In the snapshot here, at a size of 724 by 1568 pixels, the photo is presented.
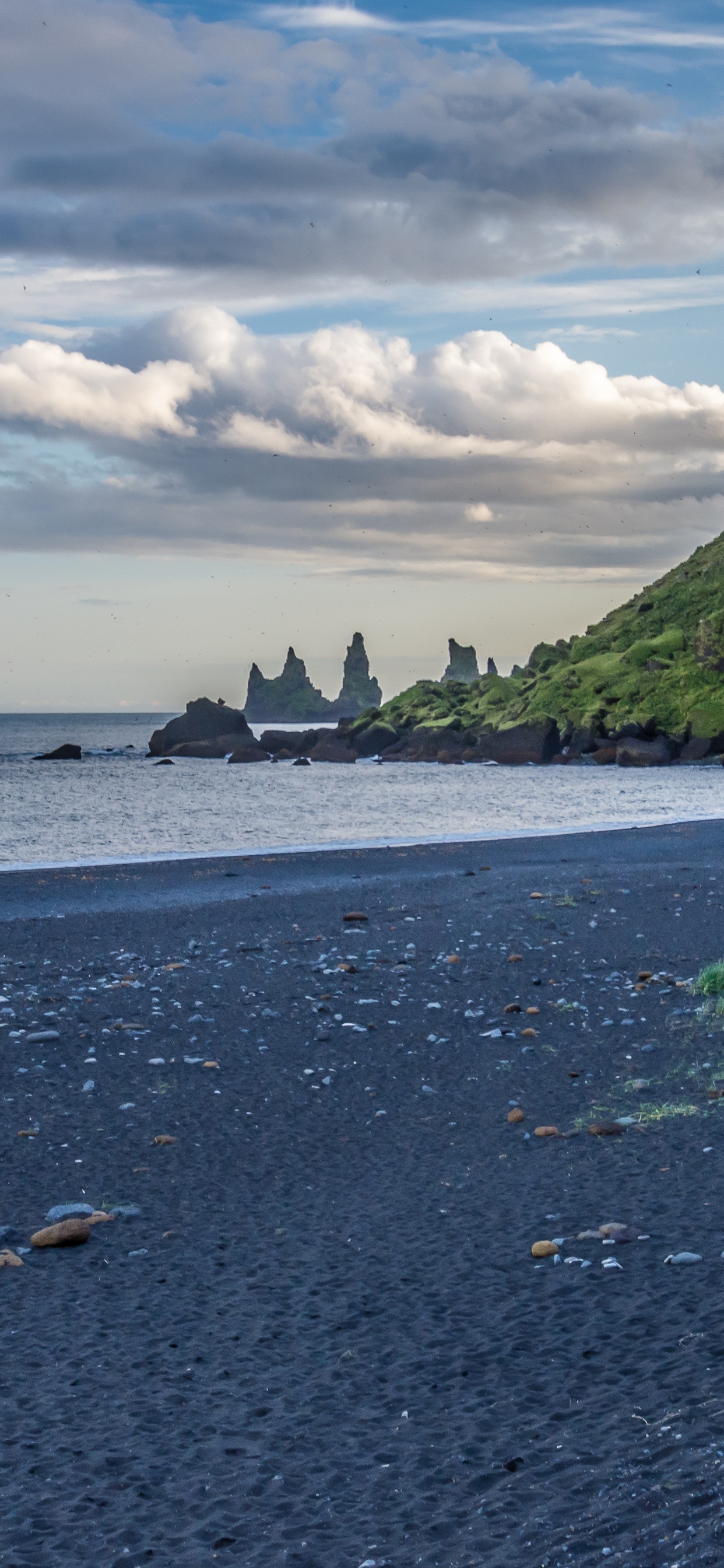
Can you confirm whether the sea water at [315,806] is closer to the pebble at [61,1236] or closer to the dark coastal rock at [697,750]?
the dark coastal rock at [697,750]

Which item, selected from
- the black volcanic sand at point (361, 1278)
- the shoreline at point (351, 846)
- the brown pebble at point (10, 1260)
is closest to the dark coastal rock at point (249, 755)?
the shoreline at point (351, 846)

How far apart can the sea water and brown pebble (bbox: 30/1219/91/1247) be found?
18.1 m

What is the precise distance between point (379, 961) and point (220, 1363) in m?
7.14

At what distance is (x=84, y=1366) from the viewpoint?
156 inches

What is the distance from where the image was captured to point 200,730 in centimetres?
10644

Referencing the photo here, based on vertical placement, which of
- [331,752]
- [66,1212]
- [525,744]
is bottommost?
[66,1212]

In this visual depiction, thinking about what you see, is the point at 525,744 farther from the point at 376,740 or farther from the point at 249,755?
the point at 249,755

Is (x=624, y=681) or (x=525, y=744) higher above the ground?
(x=624, y=681)

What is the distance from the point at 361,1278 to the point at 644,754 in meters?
65.3

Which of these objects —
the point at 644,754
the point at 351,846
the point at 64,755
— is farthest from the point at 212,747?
the point at 351,846

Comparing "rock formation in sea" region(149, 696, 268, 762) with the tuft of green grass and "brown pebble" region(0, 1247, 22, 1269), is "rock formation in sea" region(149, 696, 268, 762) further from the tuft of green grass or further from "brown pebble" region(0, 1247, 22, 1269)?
"brown pebble" region(0, 1247, 22, 1269)

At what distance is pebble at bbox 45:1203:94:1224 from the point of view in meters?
5.30

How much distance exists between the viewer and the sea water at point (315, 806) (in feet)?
88.0

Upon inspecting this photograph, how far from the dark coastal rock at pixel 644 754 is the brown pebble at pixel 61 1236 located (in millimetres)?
64079
